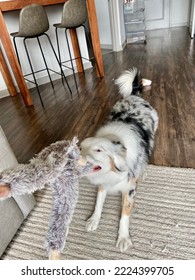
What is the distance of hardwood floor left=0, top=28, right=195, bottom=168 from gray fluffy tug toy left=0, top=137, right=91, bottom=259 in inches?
36.9

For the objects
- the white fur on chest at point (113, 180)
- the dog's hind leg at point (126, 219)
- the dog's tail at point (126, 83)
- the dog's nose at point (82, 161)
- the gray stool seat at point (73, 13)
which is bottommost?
the dog's hind leg at point (126, 219)

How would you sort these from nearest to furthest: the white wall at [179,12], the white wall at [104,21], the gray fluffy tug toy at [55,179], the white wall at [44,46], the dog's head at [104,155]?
the gray fluffy tug toy at [55,179]
the dog's head at [104,155]
the white wall at [44,46]
the white wall at [104,21]
the white wall at [179,12]

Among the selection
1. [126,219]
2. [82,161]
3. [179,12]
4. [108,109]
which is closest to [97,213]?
[126,219]

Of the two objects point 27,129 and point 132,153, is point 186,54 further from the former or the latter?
point 132,153

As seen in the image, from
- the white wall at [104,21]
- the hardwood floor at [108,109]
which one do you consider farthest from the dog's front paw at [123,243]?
the white wall at [104,21]

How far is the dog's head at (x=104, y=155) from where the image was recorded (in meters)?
0.87

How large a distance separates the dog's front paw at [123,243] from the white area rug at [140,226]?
0.02 meters

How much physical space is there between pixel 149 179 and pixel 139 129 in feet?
1.21

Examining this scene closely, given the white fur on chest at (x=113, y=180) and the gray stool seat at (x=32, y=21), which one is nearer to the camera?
the white fur on chest at (x=113, y=180)

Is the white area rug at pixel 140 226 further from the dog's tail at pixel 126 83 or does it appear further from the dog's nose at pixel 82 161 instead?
the dog's tail at pixel 126 83

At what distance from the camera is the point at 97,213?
1.24m

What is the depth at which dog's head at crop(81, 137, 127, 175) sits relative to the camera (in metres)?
0.87
